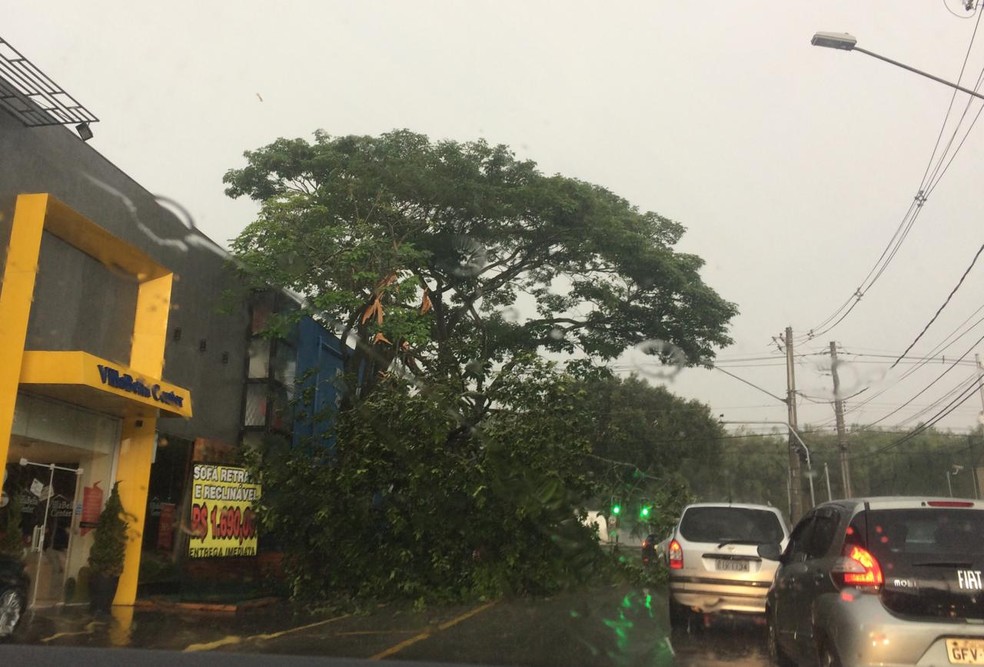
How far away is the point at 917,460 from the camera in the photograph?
3938 cm

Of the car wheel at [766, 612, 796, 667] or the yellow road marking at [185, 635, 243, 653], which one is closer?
the car wheel at [766, 612, 796, 667]

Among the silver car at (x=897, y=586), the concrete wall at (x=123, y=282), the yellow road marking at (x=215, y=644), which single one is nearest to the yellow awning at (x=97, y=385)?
the concrete wall at (x=123, y=282)

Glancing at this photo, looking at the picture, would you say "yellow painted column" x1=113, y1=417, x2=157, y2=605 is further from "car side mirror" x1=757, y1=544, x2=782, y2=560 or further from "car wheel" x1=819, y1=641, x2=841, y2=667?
"car wheel" x1=819, y1=641, x2=841, y2=667

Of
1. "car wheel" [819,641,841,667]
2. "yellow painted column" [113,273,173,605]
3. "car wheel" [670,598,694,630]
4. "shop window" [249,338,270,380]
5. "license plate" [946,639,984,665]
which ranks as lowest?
"car wheel" [670,598,694,630]

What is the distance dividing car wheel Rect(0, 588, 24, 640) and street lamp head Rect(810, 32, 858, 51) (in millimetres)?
12255

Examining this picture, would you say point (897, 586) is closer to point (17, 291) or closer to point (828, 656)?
point (828, 656)

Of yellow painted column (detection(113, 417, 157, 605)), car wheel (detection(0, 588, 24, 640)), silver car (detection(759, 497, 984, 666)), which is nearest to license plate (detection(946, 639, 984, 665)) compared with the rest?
silver car (detection(759, 497, 984, 666))

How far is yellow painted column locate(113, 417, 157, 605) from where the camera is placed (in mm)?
14758

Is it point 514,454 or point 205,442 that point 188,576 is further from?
point 514,454

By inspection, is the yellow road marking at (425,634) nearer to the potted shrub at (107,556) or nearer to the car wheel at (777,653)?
the car wheel at (777,653)

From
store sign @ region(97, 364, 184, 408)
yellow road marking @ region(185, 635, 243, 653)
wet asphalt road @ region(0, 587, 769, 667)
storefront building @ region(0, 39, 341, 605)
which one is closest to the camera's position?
wet asphalt road @ region(0, 587, 769, 667)

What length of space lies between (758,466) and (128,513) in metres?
27.2

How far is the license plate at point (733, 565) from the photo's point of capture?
431 inches

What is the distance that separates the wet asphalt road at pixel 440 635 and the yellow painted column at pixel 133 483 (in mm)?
988
